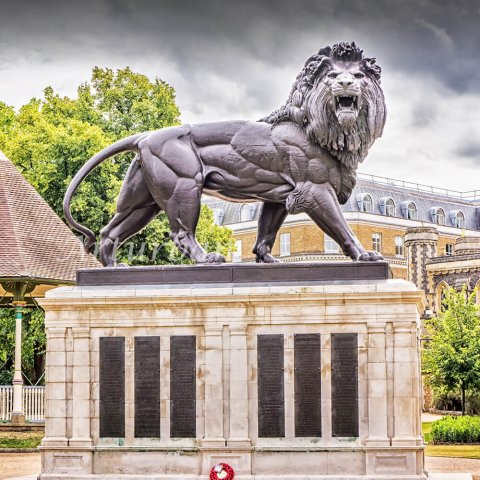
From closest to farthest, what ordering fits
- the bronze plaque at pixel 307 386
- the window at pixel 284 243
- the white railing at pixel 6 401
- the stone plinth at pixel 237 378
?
the stone plinth at pixel 237 378
the bronze plaque at pixel 307 386
the white railing at pixel 6 401
the window at pixel 284 243

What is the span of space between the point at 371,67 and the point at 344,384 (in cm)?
478

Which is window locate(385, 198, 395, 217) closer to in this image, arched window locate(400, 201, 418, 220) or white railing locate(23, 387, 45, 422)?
Answer: arched window locate(400, 201, 418, 220)

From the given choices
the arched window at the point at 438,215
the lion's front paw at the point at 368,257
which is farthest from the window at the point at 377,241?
the lion's front paw at the point at 368,257

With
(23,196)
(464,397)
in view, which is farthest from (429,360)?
(23,196)

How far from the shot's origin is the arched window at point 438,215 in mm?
101500

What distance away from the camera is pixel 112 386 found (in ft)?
59.3

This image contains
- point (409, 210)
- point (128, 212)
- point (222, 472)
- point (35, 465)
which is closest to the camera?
point (222, 472)

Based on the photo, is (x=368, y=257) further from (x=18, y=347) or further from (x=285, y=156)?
(x=18, y=347)

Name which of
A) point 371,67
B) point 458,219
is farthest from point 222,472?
point 458,219

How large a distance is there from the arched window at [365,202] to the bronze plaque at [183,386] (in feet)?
252

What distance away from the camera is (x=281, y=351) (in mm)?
17703

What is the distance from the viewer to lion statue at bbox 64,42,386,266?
18.4 metres

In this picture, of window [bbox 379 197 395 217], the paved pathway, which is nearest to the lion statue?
the paved pathway

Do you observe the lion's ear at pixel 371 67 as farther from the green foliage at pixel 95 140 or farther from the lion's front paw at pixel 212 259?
the green foliage at pixel 95 140
